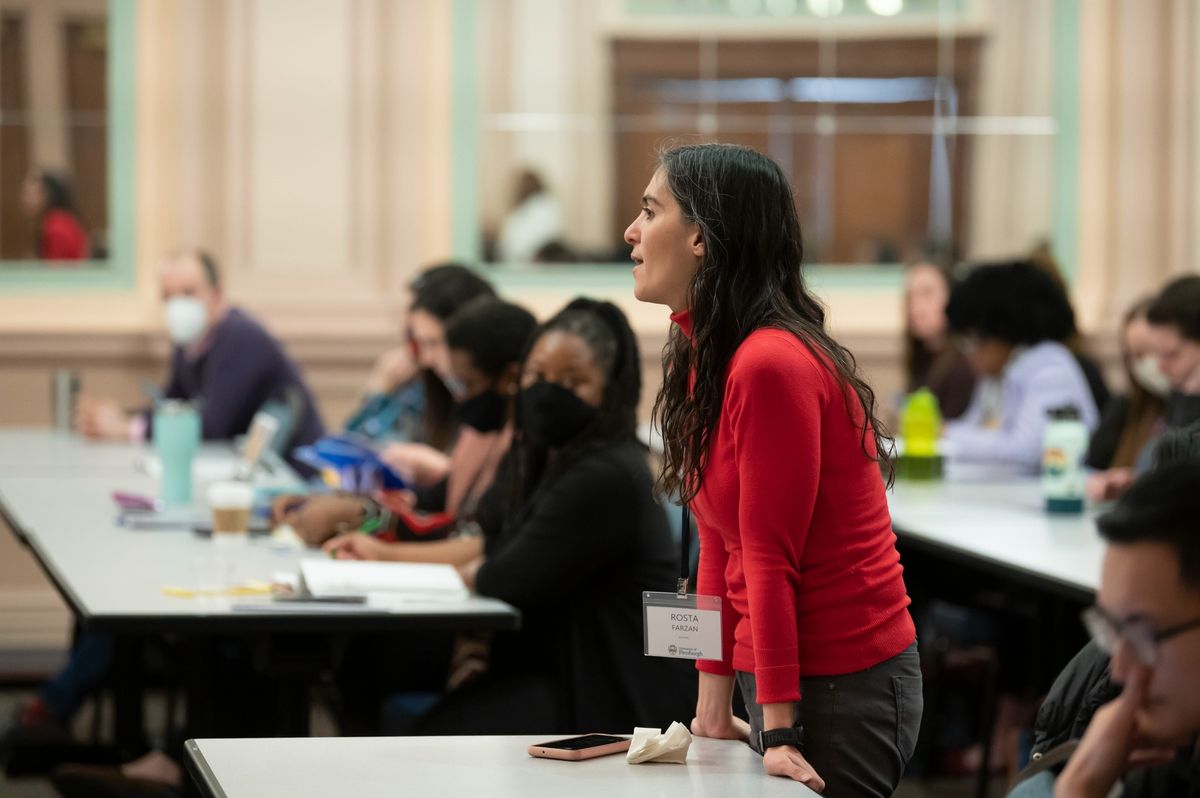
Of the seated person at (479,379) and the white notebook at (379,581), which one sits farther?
the seated person at (479,379)

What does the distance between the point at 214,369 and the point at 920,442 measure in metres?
2.30

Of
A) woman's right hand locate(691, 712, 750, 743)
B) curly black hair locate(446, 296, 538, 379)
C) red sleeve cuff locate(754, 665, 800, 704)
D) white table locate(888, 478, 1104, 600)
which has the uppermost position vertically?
curly black hair locate(446, 296, 538, 379)

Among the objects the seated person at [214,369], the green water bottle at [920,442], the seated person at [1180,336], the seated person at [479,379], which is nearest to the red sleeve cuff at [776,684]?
the seated person at [479,379]

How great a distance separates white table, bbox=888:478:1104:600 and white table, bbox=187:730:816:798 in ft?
3.93

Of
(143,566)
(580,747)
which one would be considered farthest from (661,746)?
(143,566)

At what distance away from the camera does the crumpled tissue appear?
1837 mm

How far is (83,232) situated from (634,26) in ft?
7.57

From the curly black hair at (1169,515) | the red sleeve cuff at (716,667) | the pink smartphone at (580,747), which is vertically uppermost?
the curly black hair at (1169,515)

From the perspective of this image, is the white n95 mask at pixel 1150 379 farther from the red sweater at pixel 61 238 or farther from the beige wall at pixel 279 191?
the red sweater at pixel 61 238

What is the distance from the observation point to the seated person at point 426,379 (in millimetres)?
4371

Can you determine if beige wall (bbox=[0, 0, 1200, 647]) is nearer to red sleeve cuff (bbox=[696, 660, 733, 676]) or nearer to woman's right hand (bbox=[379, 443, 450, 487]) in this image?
woman's right hand (bbox=[379, 443, 450, 487])

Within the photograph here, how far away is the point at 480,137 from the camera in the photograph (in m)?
6.54

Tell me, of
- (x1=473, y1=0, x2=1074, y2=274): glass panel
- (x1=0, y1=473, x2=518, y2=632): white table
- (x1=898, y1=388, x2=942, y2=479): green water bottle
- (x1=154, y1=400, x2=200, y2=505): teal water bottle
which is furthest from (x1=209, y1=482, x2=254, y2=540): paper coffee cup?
(x1=473, y1=0, x2=1074, y2=274): glass panel

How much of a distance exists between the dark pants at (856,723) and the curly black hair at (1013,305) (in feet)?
10.2
